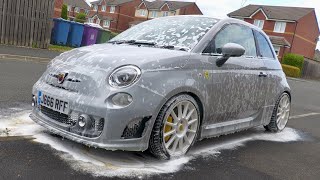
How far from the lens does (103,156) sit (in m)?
3.91

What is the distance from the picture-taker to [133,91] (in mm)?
3572

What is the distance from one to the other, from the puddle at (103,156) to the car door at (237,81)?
19.5 inches

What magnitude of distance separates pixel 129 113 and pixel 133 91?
208 mm

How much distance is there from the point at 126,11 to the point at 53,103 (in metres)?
74.4

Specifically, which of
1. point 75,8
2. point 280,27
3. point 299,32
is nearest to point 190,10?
point 280,27

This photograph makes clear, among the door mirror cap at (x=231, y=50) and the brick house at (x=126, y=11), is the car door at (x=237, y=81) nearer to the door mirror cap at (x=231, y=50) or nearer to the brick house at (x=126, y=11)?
the door mirror cap at (x=231, y=50)

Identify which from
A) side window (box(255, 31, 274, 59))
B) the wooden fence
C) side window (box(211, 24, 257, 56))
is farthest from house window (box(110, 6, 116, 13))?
side window (box(211, 24, 257, 56))

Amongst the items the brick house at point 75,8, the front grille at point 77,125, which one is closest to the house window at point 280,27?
the front grille at point 77,125

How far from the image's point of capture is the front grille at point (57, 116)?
3735mm

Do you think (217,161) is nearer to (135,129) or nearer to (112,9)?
(135,129)

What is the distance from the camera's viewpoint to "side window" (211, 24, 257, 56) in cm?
465

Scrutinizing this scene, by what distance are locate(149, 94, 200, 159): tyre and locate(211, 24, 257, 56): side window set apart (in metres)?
0.87

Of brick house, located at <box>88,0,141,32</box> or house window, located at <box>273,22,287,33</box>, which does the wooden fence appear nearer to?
house window, located at <box>273,22,287,33</box>

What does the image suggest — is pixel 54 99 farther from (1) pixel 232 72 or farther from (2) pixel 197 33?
(1) pixel 232 72
